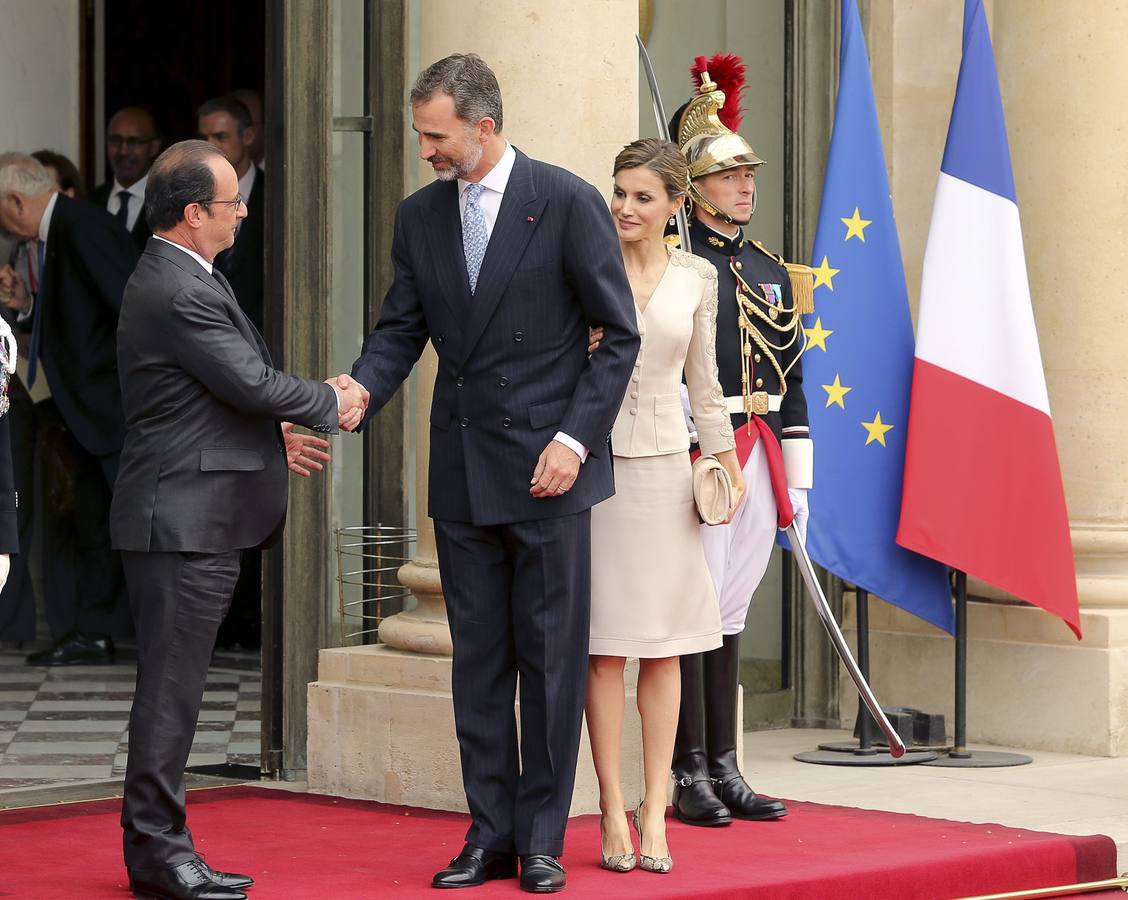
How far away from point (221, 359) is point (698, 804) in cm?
191

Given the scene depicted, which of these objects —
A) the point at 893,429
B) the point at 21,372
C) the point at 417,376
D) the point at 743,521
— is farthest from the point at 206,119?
the point at 743,521

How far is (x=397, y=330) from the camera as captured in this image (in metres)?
Result: 5.38

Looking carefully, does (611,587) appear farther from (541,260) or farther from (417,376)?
(417,376)

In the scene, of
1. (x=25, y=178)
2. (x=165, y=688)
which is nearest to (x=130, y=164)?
(x=25, y=178)

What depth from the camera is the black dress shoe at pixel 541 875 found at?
502cm

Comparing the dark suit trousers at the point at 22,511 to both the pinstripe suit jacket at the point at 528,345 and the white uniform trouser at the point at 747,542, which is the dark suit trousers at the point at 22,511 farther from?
the pinstripe suit jacket at the point at 528,345

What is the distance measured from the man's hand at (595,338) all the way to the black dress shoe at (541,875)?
1143 millimetres

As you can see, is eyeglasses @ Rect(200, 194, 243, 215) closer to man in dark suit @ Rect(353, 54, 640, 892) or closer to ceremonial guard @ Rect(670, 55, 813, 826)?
man in dark suit @ Rect(353, 54, 640, 892)

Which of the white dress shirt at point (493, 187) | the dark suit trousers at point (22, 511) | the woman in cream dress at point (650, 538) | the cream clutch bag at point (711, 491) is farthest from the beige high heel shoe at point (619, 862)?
the dark suit trousers at point (22, 511)

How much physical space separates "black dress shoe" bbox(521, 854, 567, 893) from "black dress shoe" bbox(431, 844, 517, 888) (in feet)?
0.30

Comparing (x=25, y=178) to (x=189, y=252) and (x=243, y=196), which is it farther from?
(x=189, y=252)

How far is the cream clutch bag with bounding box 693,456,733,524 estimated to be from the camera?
5.45 metres

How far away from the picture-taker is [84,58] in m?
11.1

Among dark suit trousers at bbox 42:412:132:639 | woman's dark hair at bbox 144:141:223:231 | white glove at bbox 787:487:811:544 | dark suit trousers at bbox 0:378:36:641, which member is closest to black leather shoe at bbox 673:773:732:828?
white glove at bbox 787:487:811:544
